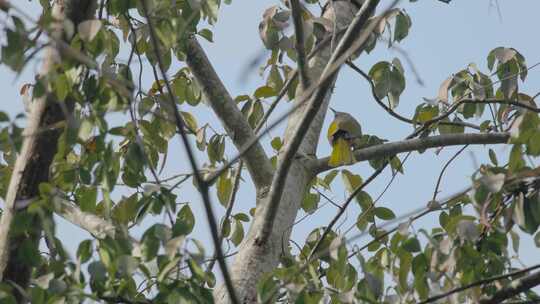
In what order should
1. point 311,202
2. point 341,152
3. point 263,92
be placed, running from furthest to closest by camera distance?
1. point 311,202
2. point 263,92
3. point 341,152

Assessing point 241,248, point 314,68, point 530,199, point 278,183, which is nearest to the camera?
point 530,199

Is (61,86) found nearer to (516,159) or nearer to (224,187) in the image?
(516,159)

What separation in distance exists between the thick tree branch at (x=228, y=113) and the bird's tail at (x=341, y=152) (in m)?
0.31

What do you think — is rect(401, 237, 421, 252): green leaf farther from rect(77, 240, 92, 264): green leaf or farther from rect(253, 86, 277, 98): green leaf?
rect(253, 86, 277, 98): green leaf

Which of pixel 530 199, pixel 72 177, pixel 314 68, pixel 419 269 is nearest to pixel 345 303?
pixel 419 269

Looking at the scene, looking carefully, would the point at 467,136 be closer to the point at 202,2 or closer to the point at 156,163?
the point at 202,2

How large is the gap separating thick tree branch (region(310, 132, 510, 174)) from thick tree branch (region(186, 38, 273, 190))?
289mm

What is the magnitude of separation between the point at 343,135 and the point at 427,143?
27 centimetres

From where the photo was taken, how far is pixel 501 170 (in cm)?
181

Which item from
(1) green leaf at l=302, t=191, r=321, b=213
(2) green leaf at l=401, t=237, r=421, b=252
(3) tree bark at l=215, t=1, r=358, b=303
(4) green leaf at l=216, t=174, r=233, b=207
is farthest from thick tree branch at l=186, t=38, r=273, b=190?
(2) green leaf at l=401, t=237, r=421, b=252

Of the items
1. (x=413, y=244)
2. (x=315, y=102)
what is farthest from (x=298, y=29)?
(x=413, y=244)

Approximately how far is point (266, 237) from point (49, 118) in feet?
2.08

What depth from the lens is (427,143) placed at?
2.47 m

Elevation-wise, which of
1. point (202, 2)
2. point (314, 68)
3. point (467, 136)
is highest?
point (314, 68)
